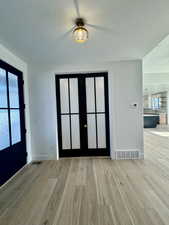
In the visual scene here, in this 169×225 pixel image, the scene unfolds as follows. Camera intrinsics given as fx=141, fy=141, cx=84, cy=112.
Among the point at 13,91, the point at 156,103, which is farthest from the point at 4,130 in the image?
the point at 156,103

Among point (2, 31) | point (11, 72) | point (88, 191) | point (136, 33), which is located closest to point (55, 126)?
point (11, 72)

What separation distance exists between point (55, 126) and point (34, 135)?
64cm

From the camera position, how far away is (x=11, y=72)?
3113mm

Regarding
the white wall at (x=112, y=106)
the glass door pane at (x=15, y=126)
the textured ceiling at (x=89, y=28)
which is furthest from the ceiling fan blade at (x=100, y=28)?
the glass door pane at (x=15, y=126)

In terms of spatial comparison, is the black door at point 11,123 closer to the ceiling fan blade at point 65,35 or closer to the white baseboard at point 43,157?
the white baseboard at point 43,157

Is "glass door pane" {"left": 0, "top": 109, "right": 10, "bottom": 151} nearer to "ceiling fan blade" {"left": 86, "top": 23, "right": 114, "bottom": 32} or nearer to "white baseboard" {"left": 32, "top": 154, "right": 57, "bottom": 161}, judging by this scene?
"white baseboard" {"left": 32, "top": 154, "right": 57, "bottom": 161}

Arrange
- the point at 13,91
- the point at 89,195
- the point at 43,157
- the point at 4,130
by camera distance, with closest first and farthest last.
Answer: the point at 89,195, the point at 4,130, the point at 13,91, the point at 43,157

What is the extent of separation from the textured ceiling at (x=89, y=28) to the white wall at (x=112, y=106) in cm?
52

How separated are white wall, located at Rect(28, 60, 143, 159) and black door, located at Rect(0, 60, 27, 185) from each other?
1.41 feet

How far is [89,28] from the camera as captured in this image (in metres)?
2.27

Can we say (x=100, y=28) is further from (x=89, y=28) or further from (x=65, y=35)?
(x=65, y=35)

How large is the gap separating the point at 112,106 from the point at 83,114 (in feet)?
2.80

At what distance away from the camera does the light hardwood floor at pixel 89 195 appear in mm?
1795

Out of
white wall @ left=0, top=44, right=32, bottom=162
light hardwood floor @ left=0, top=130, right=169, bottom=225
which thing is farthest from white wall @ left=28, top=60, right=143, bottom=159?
light hardwood floor @ left=0, top=130, right=169, bottom=225
